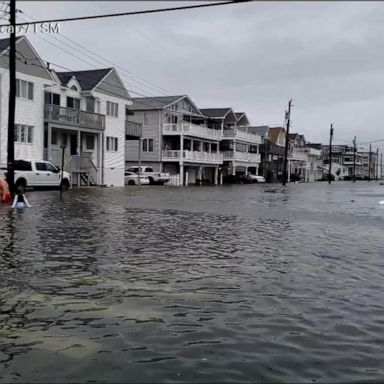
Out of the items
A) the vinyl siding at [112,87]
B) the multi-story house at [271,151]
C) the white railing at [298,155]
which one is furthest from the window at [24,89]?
the white railing at [298,155]

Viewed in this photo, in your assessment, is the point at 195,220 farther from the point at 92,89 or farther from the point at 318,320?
the point at 92,89

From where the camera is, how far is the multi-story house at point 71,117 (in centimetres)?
4031

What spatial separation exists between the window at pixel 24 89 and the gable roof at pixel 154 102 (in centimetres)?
2617

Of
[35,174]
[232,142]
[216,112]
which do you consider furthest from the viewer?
[232,142]

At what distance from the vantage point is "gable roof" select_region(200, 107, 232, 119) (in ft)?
274

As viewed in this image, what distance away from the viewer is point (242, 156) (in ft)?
286

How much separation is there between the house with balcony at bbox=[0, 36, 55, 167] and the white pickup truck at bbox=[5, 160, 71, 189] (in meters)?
4.09

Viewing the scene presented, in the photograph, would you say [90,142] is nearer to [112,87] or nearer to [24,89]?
[112,87]

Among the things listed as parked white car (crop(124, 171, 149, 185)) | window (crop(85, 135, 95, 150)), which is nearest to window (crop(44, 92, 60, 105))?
window (crop(85, 135, 95, 150))

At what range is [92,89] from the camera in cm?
4819

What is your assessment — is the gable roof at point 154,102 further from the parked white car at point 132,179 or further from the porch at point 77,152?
the porch at point 77,152

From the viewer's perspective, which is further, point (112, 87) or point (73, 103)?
point (112, 87)

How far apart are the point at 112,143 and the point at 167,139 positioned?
17.2 m

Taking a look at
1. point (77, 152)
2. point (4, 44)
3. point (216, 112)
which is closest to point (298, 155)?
point (216, 112)
